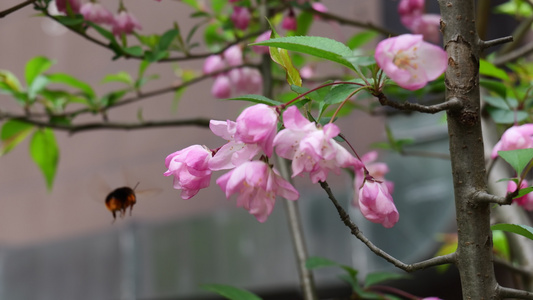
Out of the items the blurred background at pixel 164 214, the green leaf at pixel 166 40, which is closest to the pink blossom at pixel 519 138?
the green leaf at pixel 166 40

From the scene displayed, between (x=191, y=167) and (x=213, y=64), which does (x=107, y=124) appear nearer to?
(x=213, y=64)

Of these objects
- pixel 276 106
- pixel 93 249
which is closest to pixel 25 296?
pixel 93 249

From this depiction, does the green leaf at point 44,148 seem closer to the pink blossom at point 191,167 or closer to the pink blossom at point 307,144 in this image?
the pink blossom at point 191,167

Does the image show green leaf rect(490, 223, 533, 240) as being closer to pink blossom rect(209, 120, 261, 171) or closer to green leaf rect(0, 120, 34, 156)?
pink blossom rect(209, 120, 261, 171)

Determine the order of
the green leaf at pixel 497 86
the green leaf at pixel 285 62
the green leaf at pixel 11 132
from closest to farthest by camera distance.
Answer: the green leaf at pixel 285 62
the green leaf at pixel 497 86
the green leaf at pixel 11 132

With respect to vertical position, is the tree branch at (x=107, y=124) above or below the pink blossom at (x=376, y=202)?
above

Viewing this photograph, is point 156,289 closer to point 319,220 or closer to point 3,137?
point 319,220
